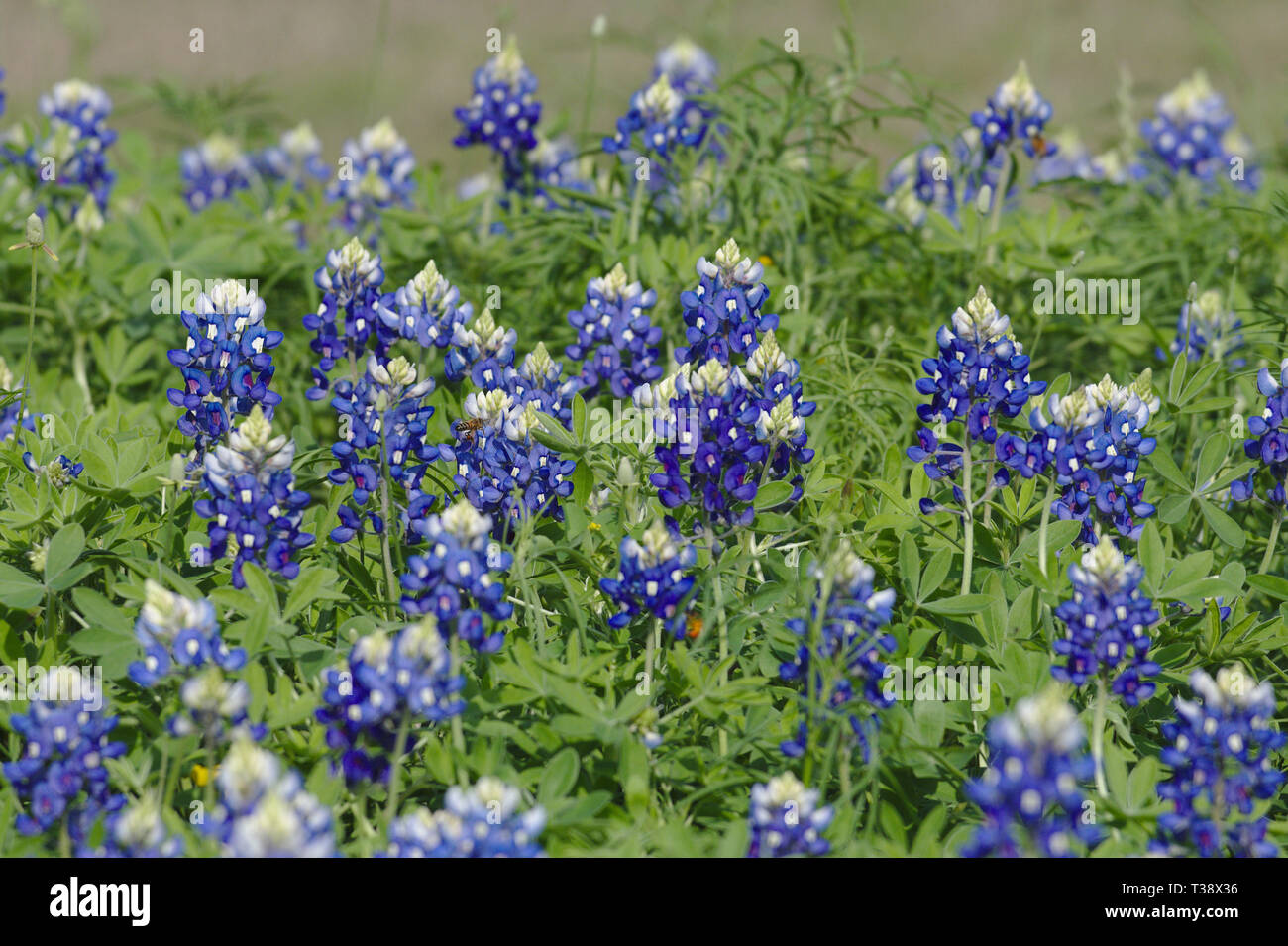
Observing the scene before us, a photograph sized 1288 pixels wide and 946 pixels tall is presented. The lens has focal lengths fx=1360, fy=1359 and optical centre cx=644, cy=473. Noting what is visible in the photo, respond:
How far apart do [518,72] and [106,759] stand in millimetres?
3221

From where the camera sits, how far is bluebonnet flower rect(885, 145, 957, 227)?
5.02 meters

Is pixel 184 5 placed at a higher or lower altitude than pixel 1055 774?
higher

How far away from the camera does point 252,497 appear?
107 inches

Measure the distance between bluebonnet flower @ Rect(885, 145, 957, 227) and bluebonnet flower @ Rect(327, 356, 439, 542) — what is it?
2.40 metres

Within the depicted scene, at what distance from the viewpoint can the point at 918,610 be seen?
9.80 feet

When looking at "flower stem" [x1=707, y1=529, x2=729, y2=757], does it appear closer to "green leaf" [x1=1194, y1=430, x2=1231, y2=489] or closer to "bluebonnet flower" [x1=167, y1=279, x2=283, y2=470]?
"bluebonnet flower" [x1=167, y1=279, x2=283, y2=470]

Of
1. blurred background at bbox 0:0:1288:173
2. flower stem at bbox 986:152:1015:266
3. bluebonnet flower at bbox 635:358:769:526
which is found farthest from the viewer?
blurred background at bbox 0:0:1288:173

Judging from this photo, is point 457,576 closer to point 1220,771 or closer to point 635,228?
point 1220,771

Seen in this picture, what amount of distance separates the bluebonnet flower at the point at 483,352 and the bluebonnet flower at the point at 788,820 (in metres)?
1.38

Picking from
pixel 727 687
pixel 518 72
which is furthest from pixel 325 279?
pixel 518 72

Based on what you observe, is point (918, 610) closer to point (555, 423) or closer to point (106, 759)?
point (555, 423)

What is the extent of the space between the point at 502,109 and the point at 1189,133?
3.02m
